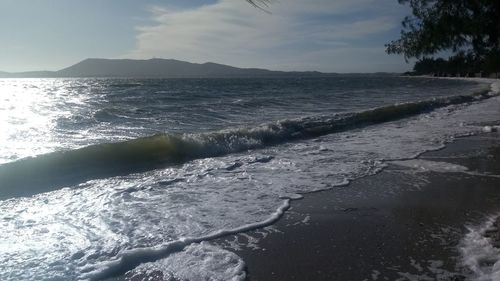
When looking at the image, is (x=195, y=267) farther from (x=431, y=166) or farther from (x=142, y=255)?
(x=431, y=166)

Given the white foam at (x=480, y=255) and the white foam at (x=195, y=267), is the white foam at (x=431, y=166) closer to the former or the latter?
the white foam at (x=480, y=255)

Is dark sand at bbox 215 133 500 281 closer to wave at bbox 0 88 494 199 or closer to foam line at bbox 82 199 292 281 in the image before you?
foam line at bbox 82 199 292 281

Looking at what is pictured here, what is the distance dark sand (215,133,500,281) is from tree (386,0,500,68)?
270 cm

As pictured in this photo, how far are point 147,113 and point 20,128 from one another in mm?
7202

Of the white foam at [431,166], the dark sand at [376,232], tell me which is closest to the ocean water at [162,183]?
the dark sand at [376,232]

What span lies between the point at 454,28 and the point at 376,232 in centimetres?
536

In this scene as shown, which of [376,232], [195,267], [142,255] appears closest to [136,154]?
[142,255]

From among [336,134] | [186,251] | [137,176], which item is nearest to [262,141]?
[336,134]

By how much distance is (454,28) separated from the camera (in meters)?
8.73

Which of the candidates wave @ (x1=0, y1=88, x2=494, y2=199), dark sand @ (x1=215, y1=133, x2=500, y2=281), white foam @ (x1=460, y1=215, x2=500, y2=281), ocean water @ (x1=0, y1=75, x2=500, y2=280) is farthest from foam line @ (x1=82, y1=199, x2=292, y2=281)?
wave @ (x1=0, y1=88, x2=494, y2=199)

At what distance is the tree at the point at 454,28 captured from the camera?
8336 millimetres

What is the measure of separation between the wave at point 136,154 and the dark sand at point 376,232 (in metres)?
4.58

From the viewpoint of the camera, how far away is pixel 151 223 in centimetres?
575

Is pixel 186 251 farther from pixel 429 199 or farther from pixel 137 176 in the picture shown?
pixel 137 176
